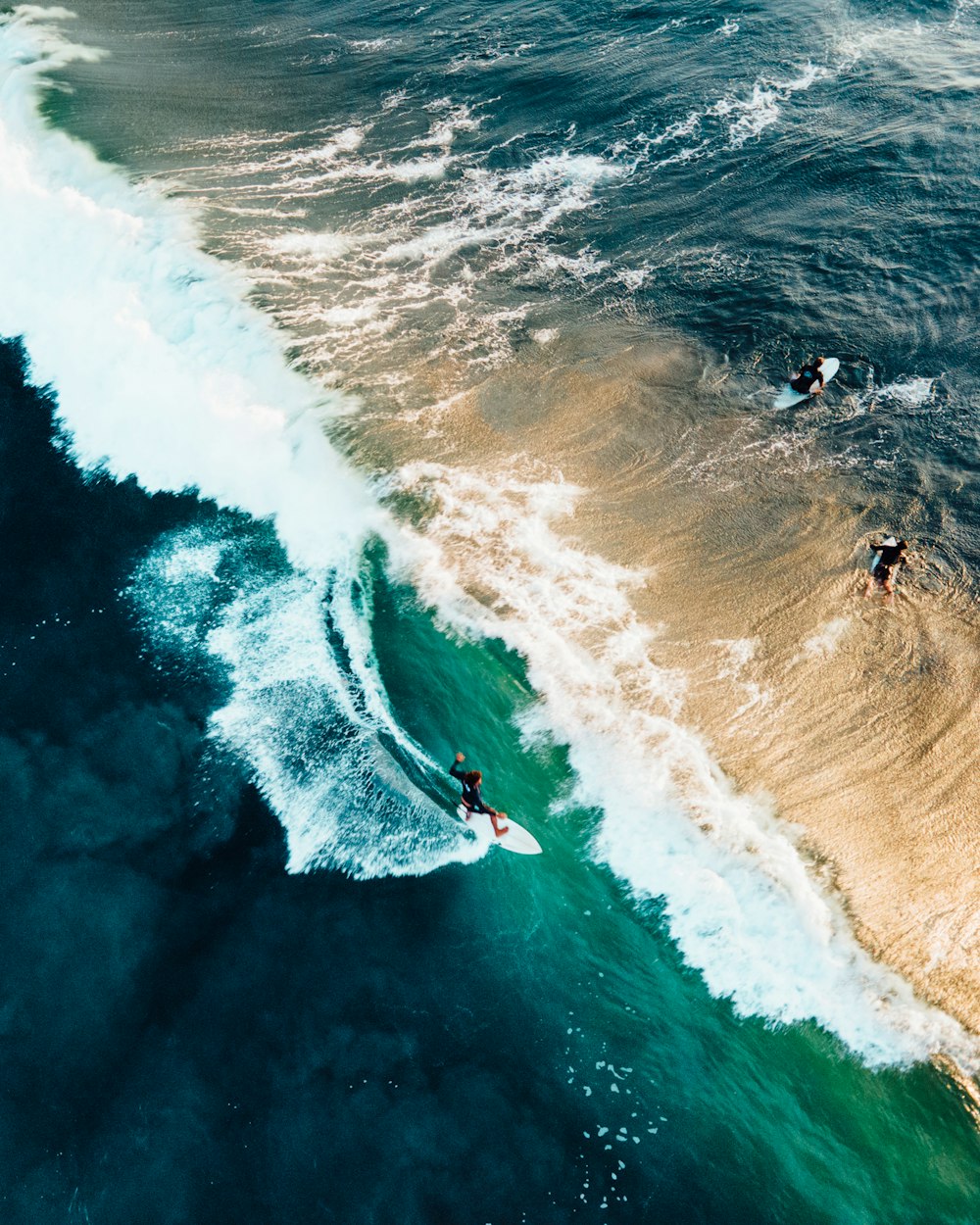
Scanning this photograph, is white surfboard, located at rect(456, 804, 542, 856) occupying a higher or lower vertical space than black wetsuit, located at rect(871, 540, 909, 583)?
lower

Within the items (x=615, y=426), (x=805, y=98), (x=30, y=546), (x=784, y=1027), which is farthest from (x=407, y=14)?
(x=784, y=1027)

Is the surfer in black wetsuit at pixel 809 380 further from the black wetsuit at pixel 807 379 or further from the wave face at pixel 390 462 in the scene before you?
the wave face at pixel 390 462

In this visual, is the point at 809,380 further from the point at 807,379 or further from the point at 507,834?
the point at 507,834

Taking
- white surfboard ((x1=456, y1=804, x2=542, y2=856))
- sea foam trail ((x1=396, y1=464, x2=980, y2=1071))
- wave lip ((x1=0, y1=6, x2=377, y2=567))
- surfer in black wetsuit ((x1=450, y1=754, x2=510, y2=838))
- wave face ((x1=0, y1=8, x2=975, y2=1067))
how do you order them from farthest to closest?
1. wave lip ((x1=0, y1=6, x2=377, y2=567))
2. white surfboard ((x1=456, y1=804, x2=542, y2=856))
3. wave face ((x1=0, y1=8, x2=975, y2=1067))
4. surfer in black wetsuit ((x1=450, y1=754, x2=510, y2=838))
5. sea foam trail ((x1=396, y1=464, x2=980, y2=1071))

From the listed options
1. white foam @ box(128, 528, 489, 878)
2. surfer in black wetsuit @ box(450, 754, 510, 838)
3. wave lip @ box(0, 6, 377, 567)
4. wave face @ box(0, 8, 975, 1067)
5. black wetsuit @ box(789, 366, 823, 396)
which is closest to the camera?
surfer in black wetsuit @ box(450, 754, 510, 838)

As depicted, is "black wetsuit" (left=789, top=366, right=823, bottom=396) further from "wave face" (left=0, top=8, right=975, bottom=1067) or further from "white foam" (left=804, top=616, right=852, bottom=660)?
"white foam" (left=804, top=616, right=852, bottom=660)

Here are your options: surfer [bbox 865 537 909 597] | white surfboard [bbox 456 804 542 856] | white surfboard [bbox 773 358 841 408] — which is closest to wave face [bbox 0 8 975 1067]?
white surfboard [bbox 456 804 542 856]

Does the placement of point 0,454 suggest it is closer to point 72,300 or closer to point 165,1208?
point 72,300
